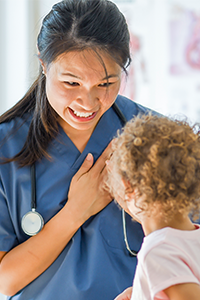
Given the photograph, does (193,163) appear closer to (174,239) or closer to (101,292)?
(174,239)

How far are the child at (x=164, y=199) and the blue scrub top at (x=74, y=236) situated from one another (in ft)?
0.92

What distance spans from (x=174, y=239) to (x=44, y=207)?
19.4 inches

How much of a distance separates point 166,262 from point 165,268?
13 millimetres

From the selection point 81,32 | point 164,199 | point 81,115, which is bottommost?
point 164,199

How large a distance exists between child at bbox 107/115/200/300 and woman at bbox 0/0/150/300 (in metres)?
0.26

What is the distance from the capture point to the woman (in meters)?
1.04

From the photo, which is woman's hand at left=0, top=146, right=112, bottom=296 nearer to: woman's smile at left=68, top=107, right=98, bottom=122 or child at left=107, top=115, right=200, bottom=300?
woman's smile at left=68, top=107, right=98, bottom=122

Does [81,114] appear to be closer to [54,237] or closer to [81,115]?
[81,115]

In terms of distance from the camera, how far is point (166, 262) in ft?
2.46

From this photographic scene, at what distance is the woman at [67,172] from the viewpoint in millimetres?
1037

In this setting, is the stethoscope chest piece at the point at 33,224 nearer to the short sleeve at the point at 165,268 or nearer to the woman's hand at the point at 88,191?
the woman's hand at the point at 88,191

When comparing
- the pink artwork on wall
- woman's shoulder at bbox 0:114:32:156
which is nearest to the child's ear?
woman's shoulder at bbox 0:114:32:156

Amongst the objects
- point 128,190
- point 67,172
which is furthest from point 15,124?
point 128,190

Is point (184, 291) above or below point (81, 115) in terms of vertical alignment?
below
